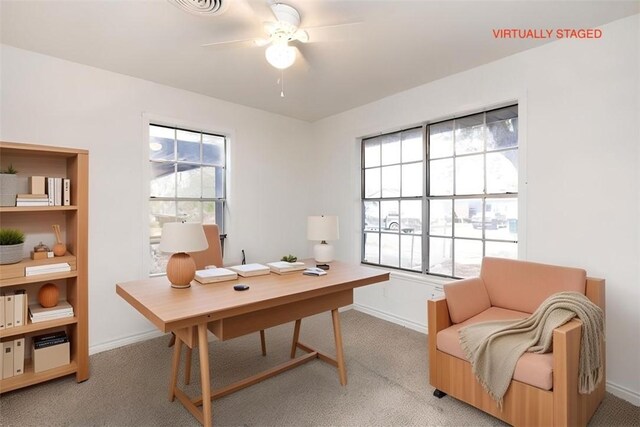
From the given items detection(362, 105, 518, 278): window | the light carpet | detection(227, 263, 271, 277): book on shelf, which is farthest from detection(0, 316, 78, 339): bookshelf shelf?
detection(362, 105, 518, 278): window

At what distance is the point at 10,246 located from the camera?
221cm

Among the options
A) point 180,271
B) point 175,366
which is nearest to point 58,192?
point 180,271

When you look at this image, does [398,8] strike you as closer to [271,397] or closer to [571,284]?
[571,284]

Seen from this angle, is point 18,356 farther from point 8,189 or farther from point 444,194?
point 444,194

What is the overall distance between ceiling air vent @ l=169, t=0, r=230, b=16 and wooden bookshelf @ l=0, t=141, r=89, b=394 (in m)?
1.36

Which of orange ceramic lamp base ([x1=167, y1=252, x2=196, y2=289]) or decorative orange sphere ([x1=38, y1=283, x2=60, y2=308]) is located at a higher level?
orange ceramic lamp base ([x1=167, y1=252, x2=196, y2=289])

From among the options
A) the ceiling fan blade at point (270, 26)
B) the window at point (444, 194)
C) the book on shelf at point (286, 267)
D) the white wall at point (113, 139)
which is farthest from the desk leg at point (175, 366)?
the window at point (444, 194)

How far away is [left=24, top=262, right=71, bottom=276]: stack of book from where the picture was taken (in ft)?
7.35

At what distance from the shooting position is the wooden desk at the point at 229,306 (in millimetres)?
1581

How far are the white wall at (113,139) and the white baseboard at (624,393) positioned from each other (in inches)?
134

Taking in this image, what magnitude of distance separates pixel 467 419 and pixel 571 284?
1.12 meters

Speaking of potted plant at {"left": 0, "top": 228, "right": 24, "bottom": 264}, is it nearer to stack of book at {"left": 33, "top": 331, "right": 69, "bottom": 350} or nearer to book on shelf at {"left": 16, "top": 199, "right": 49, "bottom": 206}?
book on shelf at {"left": 16, "top": 199, "right": 49, "bottom": 206}

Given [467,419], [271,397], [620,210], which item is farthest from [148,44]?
[620,210]

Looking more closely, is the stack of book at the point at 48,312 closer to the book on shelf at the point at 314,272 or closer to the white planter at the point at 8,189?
the white planter at the point at 8,189
